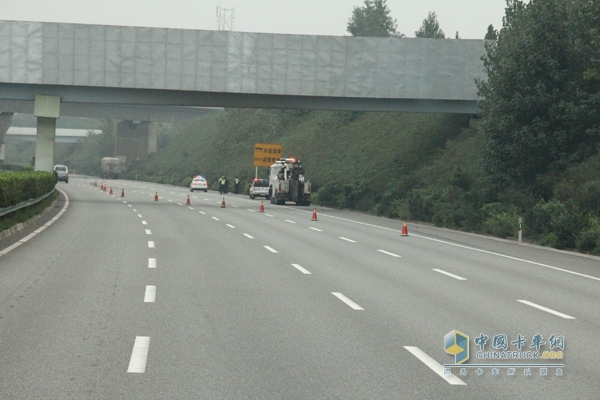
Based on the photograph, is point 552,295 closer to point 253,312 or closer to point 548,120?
point 253,312

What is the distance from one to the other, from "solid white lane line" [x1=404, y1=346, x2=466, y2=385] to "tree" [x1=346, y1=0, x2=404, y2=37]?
12796 cm

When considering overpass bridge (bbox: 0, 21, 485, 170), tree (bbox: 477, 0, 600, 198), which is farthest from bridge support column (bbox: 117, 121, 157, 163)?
tree (bbox: 477, 0, 600, 198)

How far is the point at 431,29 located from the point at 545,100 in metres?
71.7

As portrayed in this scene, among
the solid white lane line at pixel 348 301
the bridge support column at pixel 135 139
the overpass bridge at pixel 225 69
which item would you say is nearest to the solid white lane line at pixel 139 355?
the solid white lane line at pixel 348 301

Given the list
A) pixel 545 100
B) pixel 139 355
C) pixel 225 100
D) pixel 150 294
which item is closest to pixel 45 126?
pixel 225 100

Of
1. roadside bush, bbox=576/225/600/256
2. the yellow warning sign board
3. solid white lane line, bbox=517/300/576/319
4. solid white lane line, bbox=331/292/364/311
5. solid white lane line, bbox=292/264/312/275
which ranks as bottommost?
solid white lane line, bbox=292/264/312/275

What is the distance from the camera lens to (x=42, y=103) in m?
48.5

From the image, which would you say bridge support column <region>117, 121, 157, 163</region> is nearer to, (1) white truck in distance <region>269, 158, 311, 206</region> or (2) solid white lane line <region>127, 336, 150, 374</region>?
(1) white truck in distance <region>269, 158, 311, 206</region>

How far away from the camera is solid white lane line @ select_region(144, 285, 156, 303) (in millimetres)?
12320

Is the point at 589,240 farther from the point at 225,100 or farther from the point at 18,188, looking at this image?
the point at 225,100

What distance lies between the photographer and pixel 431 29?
103438 mm

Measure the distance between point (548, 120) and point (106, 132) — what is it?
406ft

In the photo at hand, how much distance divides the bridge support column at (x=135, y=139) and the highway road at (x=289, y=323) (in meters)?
97.6

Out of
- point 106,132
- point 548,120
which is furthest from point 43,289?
point 106,132
